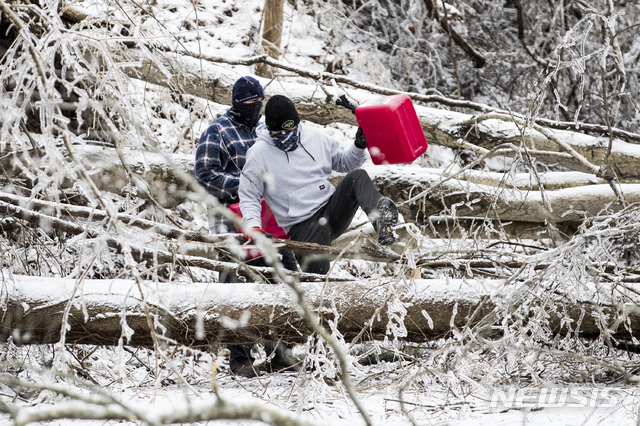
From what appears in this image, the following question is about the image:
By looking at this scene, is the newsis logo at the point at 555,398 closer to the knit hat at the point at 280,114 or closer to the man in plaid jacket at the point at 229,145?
the knit hat at the point at 280,114

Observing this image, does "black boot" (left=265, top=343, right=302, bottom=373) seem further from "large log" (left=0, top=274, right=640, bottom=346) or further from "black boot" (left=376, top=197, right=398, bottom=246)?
"black boot" (left=376, top=197, right=398, bottom=246)

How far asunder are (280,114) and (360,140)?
482mm

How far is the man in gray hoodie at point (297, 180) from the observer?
3076mm

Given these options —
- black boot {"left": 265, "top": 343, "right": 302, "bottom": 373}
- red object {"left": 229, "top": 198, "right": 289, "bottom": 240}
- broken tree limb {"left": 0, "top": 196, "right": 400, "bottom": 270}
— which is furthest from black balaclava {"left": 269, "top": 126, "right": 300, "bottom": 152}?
black boot {"left": 265, "top": 343, "right": 302, "bottom": 373}

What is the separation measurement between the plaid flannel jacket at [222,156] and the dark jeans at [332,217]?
1.66 feet

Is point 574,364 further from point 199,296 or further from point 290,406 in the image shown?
point 199,296

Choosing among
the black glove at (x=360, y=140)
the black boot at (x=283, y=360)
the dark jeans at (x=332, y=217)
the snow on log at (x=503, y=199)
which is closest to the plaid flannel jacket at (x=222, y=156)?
the dark jeans at (x=332, y=217)

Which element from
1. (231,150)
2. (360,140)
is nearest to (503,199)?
(360,140)

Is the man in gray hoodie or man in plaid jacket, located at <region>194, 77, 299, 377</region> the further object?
man in plaid jacket, located at <region>194, 77, 299, 377</region>

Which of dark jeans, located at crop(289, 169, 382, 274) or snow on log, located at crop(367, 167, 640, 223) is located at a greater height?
dark jeans, located at crop(289, 169, 382, 274)

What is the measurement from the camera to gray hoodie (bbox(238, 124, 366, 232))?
316cm

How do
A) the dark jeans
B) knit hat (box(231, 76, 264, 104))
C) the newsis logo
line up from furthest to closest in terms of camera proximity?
knit hat (box(231, 76, 264, 104))
the dark jeans
the newsis logo

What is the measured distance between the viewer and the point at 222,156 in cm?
350

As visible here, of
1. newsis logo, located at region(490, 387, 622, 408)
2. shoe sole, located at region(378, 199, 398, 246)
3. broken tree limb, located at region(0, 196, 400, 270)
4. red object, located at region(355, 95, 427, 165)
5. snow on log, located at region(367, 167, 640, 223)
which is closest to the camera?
newsis logo, located at region(490, 387, 622, 408)
